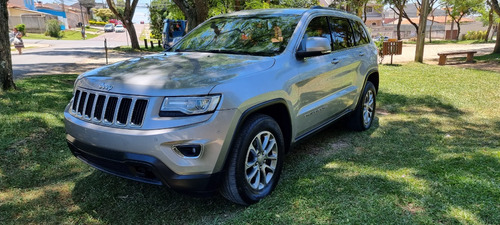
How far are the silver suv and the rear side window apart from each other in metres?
1.14

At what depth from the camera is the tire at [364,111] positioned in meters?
5.23

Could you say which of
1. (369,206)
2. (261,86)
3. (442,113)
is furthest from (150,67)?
(442,113)

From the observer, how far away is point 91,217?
3.01 metres

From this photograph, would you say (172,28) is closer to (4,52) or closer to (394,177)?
(4,52)

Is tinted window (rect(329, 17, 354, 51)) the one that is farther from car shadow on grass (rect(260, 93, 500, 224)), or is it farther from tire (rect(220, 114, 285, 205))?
tire (rect(220, 114, 285, 205))

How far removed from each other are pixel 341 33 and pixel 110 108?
3.17 metres

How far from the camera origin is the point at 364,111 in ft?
17.8

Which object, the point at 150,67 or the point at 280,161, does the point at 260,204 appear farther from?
the point at 150,67

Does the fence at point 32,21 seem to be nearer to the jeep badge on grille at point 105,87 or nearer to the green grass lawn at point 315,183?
the green grass lawn at point 315,183

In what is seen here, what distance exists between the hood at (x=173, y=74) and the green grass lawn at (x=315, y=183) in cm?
108

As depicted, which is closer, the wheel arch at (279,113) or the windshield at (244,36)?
the wheel arch at (279,113)


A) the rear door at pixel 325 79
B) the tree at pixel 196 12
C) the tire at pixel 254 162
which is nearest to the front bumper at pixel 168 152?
the tire at pixel 254 162

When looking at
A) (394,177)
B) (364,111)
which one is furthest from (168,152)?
(364,111)

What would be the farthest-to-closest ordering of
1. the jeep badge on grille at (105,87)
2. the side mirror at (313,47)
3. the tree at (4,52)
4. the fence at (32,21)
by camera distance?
the fence at (32,21) < the tree at (4,52) < the side mirror at (313,47) < the jeep badge on grille at (105,87)
